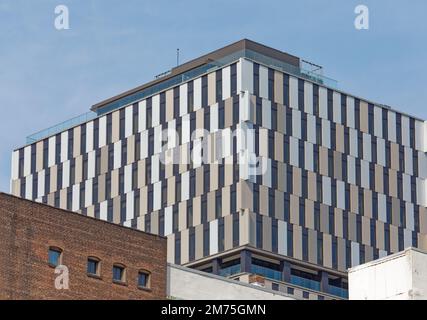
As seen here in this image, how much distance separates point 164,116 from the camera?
548 ft

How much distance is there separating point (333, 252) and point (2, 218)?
75.3m

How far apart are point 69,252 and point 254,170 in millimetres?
64041

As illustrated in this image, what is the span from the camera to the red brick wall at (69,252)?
3647 inches

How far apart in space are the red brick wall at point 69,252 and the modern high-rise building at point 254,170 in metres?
56.2

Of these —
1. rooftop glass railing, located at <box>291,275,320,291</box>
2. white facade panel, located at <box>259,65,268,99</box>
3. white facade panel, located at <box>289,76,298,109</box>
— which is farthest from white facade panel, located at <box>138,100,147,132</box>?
rooftop glass railing, located at <box>291,275,320,291</box>

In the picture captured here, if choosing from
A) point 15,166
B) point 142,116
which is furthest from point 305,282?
point 15,166

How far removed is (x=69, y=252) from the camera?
95.9 m

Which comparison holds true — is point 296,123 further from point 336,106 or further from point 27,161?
point 27,161

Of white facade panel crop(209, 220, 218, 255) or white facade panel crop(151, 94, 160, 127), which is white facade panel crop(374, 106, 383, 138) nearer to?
white facade panel crop(209, 220, 218, 255)

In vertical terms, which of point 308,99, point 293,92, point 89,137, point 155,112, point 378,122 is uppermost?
point 293,92

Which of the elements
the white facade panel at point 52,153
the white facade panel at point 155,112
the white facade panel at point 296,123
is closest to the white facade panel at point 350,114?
the white facade panel at point 296,123
